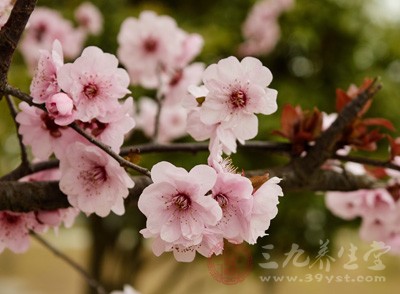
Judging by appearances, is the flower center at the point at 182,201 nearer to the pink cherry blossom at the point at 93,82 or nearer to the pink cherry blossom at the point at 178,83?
the pink cherry blossom at the point at 93,82

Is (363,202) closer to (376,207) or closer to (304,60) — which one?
(376,207)

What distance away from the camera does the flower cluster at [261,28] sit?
381cm

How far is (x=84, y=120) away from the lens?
2.75 ft

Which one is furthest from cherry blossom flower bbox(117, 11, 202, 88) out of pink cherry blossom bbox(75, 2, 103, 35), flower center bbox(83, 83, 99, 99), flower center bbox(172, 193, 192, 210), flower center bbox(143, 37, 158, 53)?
pink cherry blossom bbox(75, 2, 103, 35)

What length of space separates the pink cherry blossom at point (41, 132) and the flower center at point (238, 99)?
0.26m

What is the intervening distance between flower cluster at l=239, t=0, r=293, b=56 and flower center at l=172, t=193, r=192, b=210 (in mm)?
3080

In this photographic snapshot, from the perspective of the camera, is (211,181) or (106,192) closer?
(211,181)

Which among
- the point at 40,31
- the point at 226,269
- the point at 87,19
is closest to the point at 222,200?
the point at 226,269

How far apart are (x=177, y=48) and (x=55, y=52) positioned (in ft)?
3.48

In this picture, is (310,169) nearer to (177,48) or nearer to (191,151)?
(191,151)

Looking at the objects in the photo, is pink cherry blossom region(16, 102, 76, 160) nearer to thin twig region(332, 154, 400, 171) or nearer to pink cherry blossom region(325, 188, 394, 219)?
thin twig region(332, 154, 400, 171)

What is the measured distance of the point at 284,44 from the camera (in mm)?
4285

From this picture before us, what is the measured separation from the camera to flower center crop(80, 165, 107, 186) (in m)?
0.93

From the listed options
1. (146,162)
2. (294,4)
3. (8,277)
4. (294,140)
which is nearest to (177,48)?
(294,140)
